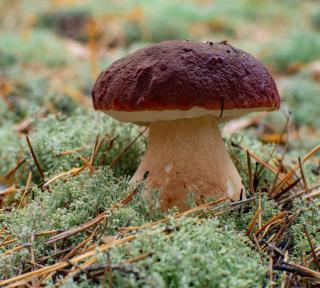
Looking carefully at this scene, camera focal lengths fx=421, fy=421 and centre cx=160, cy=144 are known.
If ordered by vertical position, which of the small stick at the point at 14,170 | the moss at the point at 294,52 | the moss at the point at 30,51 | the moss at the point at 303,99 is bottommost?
the moss at the point at 303,99

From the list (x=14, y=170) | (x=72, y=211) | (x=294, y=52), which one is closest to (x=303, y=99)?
(x=294, y=52)

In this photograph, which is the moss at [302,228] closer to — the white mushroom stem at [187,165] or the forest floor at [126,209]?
the forest floor at [126,209]

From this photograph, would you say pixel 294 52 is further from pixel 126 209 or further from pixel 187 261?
pixel 187 261

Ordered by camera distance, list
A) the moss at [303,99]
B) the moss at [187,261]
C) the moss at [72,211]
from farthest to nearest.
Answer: the moss at [303,99], the moss at [72,211], the moss at [187,261]

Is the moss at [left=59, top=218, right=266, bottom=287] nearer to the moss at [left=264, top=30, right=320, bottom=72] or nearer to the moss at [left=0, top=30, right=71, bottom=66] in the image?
the moss at [left=0, top=30, right=71, bottom=66]

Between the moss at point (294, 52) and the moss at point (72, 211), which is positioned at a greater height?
the moss at point (294, 52)

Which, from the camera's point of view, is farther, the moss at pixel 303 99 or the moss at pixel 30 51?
the moss at pixel 30 51

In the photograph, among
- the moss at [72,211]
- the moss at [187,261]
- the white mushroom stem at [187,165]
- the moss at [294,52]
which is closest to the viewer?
the moss at [187,261]

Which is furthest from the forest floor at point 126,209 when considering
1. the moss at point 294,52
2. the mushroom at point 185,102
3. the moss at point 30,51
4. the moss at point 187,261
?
the moss at point 294,52

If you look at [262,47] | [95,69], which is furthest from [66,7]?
[95,69]
